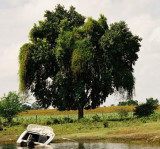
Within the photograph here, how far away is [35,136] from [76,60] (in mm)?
Answer: 18285

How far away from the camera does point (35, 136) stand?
1377 inches

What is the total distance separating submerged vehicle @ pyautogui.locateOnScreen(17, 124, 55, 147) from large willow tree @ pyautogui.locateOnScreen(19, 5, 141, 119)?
1674cm

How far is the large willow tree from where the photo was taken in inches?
2040

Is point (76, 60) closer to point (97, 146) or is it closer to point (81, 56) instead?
point (81, 56)

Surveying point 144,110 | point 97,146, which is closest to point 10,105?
point 144,110

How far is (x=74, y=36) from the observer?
53.0m

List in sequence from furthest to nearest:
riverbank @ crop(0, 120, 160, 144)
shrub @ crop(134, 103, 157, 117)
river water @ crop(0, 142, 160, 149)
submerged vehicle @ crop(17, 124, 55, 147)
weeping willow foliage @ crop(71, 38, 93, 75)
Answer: shrub @ crop(134, 103, 157, 117) < weeping willow foliage @ crop(71, 38, 93, 75) < riverbank @ crop(0, 120, 160, 144) < submerged vehicle @ crop(17, 124, 55, 147) < river water @ crop(0, 142, 160, 149)

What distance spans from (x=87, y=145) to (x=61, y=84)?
856 inches

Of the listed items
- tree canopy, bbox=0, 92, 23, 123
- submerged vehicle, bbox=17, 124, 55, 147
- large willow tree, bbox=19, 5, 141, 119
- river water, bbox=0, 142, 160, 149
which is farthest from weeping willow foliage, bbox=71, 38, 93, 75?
river water, bbox=0, 142, 160, 149

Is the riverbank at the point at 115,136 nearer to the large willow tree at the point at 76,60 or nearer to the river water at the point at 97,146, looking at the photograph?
the river water at the point at 97,146

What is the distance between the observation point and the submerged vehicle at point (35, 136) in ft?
105

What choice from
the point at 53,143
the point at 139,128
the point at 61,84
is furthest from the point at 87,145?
the point at 61,84

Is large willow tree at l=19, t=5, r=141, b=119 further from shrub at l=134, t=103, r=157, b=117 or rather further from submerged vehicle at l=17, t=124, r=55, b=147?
submerged vehicle at l=17, t=124, r=55, b=147

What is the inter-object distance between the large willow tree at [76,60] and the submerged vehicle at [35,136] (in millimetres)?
16737
